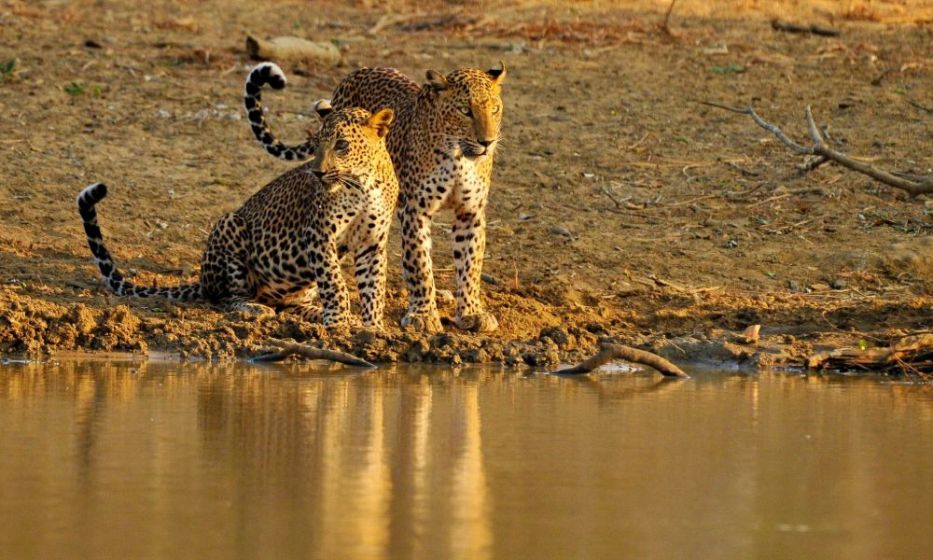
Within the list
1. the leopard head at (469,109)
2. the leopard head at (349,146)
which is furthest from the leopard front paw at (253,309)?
the leopard head at (469,109)

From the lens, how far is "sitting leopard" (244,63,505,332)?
422 inches

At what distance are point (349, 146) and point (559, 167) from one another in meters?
4.14

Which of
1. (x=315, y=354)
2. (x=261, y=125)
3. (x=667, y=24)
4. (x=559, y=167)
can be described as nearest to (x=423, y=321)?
(x=315, y=354)

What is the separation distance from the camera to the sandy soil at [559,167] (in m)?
10.9

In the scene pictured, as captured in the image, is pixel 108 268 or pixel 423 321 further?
pixel 108 268

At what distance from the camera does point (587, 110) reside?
15.7 meters

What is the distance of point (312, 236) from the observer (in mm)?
10664

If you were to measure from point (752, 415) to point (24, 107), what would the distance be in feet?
26.8

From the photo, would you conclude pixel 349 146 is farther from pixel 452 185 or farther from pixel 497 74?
pixel 497 74

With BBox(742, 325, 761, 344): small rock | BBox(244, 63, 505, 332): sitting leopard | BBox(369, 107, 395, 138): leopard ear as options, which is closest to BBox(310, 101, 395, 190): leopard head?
BBox(369, 107, 395, 138): leopard ear

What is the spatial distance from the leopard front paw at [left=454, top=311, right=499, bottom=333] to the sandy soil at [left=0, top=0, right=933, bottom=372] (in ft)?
0.39

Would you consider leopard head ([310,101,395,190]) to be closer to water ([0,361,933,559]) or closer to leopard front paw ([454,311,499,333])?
leopard front paw ([454,311,499,333])

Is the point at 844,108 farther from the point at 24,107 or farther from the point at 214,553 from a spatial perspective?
the point at 214,553

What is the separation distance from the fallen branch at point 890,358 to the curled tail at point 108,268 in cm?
373
